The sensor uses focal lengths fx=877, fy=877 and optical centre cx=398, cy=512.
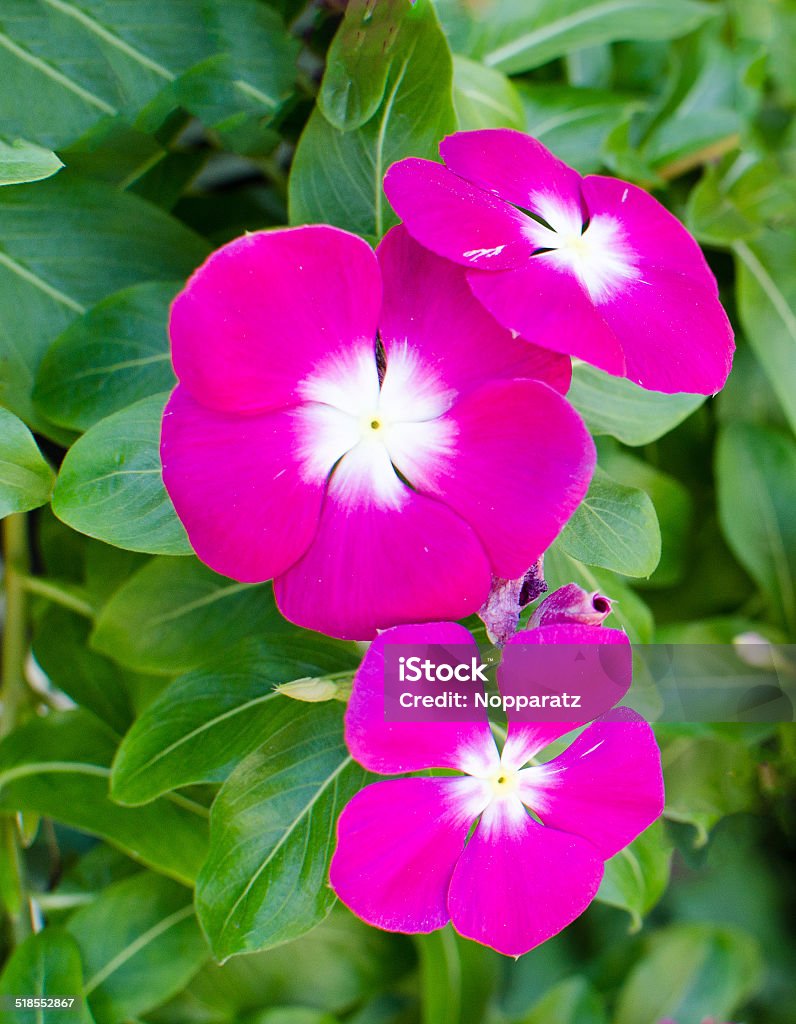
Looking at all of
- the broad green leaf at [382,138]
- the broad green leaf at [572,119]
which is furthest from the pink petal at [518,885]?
the broad green leaf at [572,119]

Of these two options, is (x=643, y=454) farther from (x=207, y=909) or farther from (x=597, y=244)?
(x=207, y=909)

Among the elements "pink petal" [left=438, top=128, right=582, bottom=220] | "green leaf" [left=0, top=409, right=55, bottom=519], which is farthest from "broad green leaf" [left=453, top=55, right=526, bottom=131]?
"green leaf" [left=0, top=409, right=55, bottom=519]

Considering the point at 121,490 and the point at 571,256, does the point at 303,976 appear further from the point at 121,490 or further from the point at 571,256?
the point at 571,256

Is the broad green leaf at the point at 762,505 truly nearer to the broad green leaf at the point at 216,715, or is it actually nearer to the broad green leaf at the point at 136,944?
the broad green leaf at the point at 216,715

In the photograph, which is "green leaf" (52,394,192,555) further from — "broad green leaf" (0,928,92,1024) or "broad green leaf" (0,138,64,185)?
"broad green leaf" (0,928,92,1024)

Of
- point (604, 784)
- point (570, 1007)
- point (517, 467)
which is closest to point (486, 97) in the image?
point (517, 467)

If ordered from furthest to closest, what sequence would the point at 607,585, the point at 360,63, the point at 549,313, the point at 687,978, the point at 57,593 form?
1. the point at 687,978
2. the point at 57,593
3. the point at 607,585
4. the point at 360,63
5. the point at 549,313

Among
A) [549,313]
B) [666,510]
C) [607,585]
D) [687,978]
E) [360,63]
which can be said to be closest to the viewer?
[549,313]

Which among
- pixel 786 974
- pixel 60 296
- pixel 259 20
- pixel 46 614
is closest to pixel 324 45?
pixel 259 20
